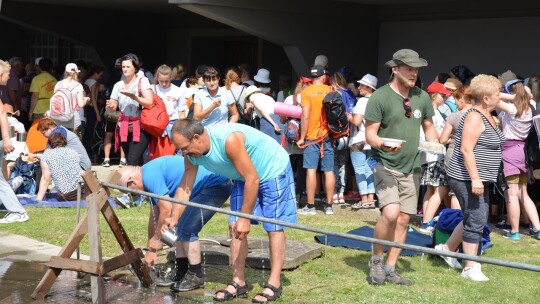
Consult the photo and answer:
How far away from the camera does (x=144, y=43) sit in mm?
20312

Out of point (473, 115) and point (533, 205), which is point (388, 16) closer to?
point (533, 205)

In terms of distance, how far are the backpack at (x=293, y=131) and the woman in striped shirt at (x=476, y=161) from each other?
11.4ft

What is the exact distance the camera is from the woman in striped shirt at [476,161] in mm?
7691

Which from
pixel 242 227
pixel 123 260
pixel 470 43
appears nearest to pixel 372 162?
pixel 242 227

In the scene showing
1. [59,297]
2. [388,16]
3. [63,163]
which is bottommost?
[59,297]

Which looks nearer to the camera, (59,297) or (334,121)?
(59,297)

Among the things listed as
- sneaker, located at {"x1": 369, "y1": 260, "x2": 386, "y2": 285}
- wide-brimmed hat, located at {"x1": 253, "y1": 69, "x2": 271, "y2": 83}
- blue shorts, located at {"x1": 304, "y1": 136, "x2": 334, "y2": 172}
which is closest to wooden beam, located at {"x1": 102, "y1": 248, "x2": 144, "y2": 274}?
sneaker, located at {"x1": 369, "y1": 260, "x2": 386, "y2": 285}

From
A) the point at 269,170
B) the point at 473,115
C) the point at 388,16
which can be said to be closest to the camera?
the point at 269,170

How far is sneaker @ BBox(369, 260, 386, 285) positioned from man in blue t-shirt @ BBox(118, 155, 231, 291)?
133 cm

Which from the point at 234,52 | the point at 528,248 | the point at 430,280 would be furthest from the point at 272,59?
the point at 430,280

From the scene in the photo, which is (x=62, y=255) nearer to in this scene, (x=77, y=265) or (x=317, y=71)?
(x=77, y=265)

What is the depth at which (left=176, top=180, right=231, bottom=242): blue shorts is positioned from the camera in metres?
7.28

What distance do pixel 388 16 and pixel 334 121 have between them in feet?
17.2

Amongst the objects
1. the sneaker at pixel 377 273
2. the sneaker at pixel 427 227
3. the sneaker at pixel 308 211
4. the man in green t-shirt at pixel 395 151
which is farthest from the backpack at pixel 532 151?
the sneaker at pixel 377 273
